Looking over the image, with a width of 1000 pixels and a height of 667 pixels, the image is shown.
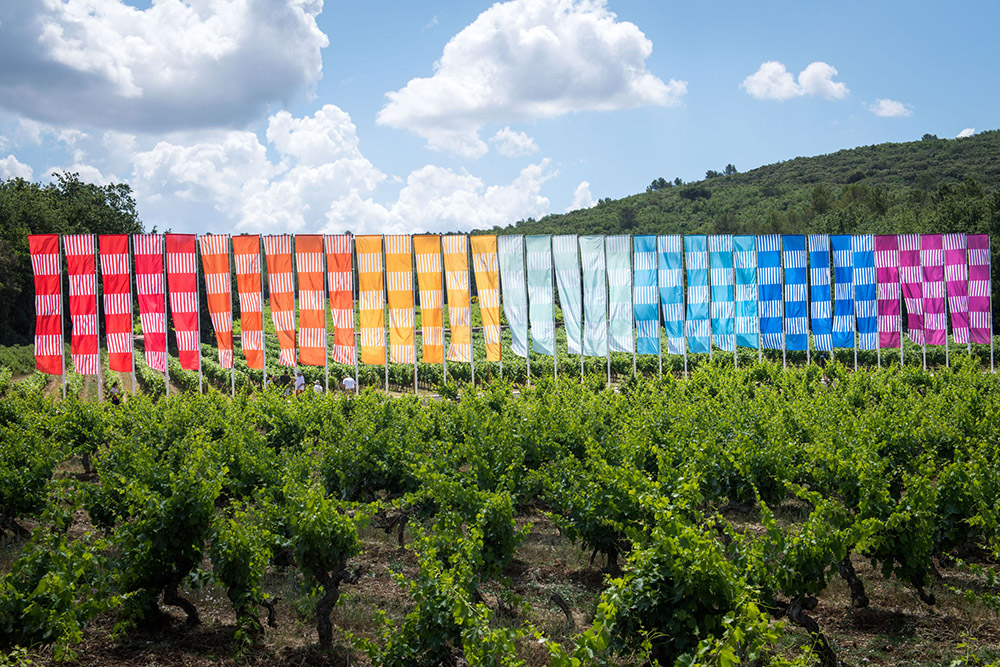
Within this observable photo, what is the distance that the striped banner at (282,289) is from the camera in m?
21.4

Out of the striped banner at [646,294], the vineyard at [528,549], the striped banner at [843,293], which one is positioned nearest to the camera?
the vineyard at [528,549]

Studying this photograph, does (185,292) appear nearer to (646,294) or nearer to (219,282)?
(219,282)

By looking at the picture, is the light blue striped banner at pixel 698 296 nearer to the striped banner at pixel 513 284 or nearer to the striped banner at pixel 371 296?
the striped banner at pixel 513 284

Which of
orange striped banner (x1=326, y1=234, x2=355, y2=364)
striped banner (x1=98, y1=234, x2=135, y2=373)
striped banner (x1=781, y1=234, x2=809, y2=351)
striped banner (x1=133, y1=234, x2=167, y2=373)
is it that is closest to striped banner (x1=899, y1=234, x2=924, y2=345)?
striped banner (x1=781, y1=234, x2=809, y2=351)

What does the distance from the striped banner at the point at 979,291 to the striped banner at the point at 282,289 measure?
23307mm

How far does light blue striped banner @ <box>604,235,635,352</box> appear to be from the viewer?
74.9 ft

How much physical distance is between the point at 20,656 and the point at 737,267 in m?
22.0

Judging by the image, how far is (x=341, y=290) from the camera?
72.0 ft

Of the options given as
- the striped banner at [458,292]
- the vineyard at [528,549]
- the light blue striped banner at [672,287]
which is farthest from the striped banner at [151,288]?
the light blue striped banner at [672,287]

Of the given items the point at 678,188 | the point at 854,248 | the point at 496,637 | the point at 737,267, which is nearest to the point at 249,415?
the point at 496,637

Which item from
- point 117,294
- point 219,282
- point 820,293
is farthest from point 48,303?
point 820,293

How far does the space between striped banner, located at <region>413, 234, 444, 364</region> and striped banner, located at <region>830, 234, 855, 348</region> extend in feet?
43.7

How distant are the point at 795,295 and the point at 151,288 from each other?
2049cm

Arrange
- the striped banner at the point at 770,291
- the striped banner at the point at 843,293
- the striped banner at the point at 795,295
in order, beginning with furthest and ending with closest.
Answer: the striped banner at the point at 843,293 → the striped banner at the point at 795,295 → the striped banner at the point at 770,291
